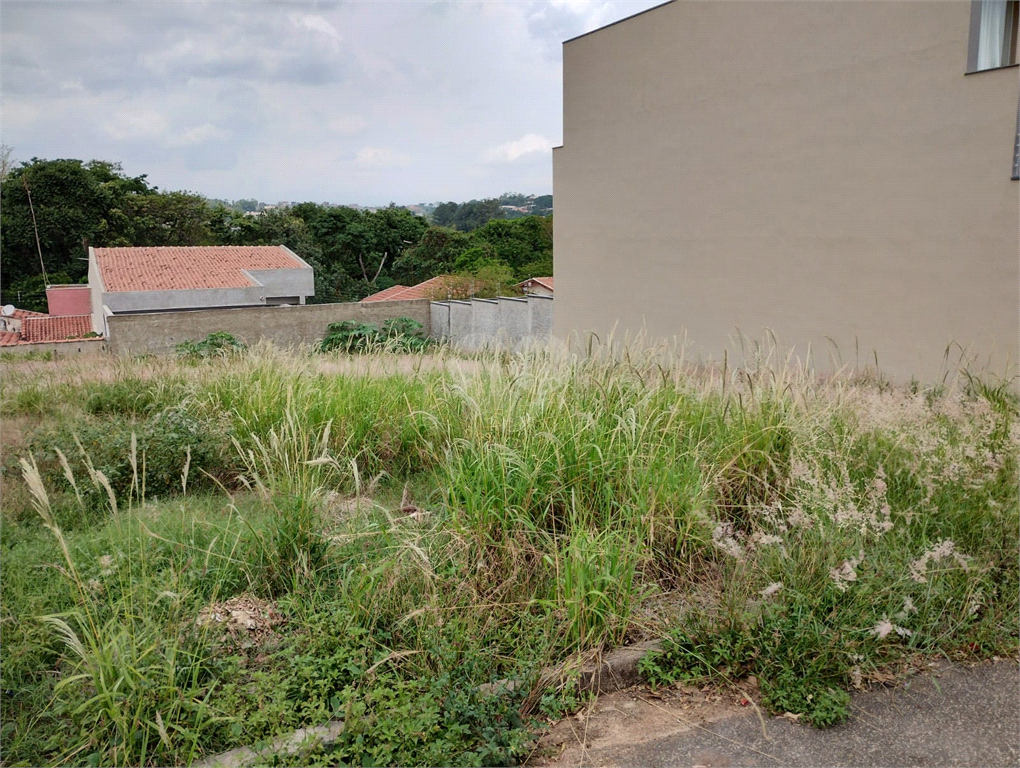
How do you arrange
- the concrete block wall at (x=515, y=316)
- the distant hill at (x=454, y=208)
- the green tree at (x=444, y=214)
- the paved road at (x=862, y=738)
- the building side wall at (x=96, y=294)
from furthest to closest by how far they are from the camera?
the green tree at (x=444, y=214) < the distant hill at (x=454, y=208) < the building side wall at (x=96, y=294) < the concrete block wall at (x=515, y=316) < the paved road at (x=862, y=738)

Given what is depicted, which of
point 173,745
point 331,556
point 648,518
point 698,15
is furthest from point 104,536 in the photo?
point 698,15

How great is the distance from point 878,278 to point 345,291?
132ft

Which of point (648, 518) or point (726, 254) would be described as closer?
point (648, 518)

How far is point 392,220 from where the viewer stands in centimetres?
4756

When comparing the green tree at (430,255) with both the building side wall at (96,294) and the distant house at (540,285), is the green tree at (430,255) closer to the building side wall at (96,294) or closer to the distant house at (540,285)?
the distant house at (540,285)

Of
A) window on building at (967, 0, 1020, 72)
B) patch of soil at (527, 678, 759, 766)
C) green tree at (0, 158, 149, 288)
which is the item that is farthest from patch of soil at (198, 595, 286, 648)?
green tree at (0, 158, 149, 288)

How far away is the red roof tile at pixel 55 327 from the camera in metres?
28.3

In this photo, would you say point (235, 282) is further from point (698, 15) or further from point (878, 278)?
point (878, 278)

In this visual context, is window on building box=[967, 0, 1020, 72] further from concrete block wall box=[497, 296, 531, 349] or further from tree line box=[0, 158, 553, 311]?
tree line box=[0, 158, 553, 311]

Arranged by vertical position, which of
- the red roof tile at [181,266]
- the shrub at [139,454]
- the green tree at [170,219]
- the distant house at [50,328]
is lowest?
the distant house at [50,328]

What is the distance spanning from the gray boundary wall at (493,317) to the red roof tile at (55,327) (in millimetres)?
14702

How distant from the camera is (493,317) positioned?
70.0ft

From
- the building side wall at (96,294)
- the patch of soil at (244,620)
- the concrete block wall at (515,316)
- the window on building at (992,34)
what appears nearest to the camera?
the patch of soil at (244,620)

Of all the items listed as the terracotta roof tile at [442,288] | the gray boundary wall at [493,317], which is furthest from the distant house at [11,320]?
the gray boundary wall at [493,317]
